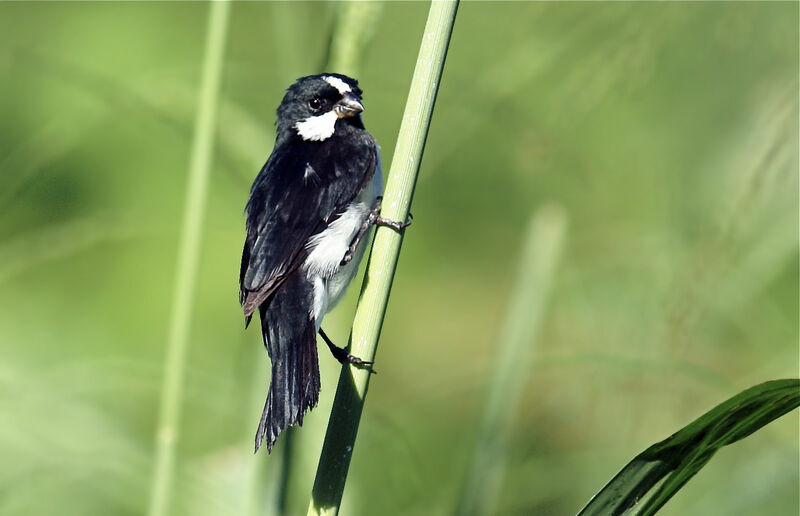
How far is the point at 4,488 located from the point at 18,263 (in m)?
0.48

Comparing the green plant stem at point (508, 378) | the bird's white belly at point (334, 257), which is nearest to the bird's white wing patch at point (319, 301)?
the bird's white belly at point (334, 257)

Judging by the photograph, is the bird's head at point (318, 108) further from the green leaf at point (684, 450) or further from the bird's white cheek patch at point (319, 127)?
the green leaf at point (684, 450)

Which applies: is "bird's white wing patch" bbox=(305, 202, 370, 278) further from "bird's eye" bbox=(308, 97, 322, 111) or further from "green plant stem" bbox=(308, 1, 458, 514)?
"green plant stem" bbox=(308, 1, 458, 514)

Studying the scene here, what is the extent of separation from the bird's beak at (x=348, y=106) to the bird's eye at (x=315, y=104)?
0.06 metres

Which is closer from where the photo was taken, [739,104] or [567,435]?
[739,104]

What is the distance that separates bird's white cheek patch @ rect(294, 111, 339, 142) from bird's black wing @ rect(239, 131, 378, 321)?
47 millimetres

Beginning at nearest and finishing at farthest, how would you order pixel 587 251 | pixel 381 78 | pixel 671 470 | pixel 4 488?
pixel 671 470, pixel 4 488, pixel 381 78, pixel 587 251

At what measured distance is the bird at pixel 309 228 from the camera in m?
1.71

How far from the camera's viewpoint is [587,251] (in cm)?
301

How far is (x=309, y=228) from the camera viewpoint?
71.9 inches

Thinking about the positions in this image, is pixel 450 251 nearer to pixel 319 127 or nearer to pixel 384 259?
pixel 319 127

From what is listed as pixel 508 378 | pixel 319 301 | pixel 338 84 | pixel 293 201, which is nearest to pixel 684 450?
pixel 508 378

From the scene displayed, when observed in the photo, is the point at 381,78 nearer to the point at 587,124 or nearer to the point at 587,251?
the point at 587,251

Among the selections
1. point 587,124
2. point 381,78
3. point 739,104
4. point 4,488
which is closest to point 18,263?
point 4,488
